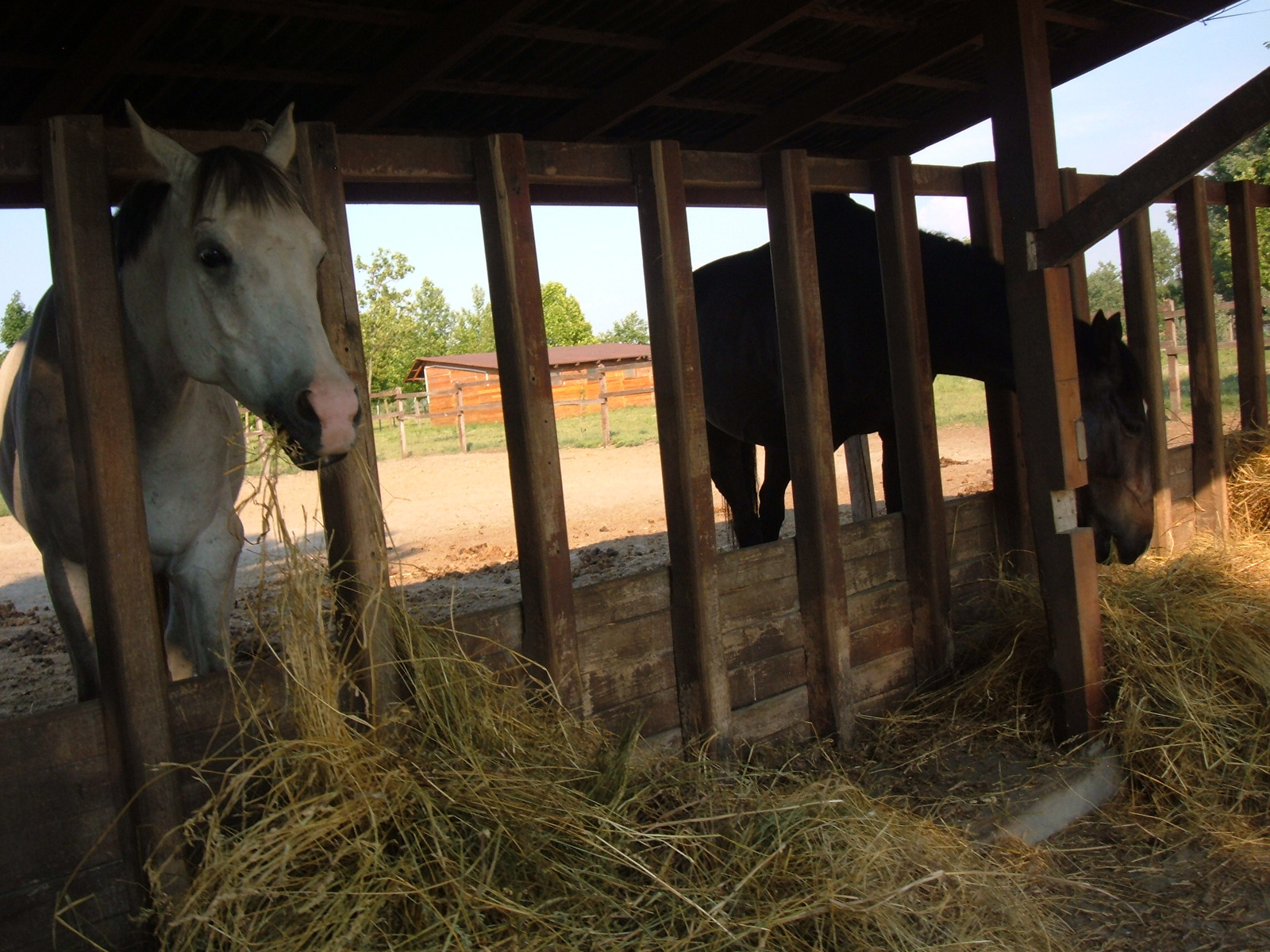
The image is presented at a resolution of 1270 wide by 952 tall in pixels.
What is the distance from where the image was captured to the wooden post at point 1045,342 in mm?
3189

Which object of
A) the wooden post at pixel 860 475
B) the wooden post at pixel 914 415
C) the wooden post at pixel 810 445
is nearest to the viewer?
the wooden post at pixel 810 445

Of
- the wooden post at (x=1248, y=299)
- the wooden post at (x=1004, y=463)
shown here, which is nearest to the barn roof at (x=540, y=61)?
the wooden post at (x=1004, y=463)

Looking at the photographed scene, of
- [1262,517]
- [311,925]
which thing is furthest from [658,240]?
[1262,517]

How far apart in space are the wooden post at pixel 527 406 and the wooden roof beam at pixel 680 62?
1.07m

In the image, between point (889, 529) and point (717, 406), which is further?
point (717, 406)

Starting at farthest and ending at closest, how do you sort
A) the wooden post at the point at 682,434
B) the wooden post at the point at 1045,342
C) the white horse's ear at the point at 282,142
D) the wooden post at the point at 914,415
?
the wooden post at the point at 914,415 < the wooden post at the point at 1045,342 < the wooden post at the point at 682,434 < the white horse's ear at the point at 282,142

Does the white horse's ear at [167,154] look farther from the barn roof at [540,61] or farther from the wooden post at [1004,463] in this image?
the wooden post at [1004,463]

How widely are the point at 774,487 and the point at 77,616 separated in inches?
130

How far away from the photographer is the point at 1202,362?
5.35 m

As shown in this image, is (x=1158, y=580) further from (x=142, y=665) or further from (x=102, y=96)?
(x=102, y=96)

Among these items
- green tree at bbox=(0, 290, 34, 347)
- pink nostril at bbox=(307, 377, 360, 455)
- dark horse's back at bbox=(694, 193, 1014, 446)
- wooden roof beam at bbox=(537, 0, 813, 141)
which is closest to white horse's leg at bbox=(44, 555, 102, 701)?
pink nostril at bbox=(307, 377, 360, 455)

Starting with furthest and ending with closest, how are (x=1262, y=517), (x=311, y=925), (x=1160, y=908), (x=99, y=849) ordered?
1. (x=1262, y=517)
2. (x=1160, y=908)
3. (x=99, y=849)
4. (x=311, y=925)

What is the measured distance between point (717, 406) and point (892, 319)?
1777 millimetres

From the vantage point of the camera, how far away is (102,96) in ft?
10.9
